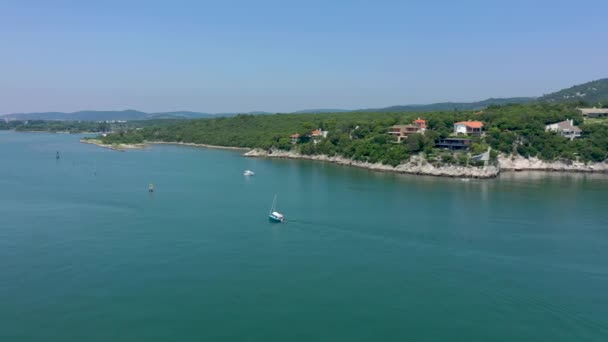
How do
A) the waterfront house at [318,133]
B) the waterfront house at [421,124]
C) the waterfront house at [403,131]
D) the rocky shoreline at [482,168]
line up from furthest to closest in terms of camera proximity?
the waterfront house at [318,133] → the waterfront house at [421,124] → the waterfront house at [403,131] → the rocky shoreline at [482,168]

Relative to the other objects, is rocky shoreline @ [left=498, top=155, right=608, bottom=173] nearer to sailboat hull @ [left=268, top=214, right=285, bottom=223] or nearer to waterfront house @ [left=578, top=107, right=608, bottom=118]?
waterfront house @ [left=578, top=107, right=608, bottom=118]

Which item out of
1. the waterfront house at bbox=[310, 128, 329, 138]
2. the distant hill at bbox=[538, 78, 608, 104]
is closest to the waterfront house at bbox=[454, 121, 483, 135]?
the waterfront house at bbox=[310, 128, 329, 138]

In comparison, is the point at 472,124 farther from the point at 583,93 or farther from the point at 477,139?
the point at 583,93

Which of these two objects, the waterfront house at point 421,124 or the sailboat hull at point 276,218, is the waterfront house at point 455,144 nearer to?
the waterfront house at point 421,124

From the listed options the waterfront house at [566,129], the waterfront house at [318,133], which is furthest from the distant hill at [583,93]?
the waterfront house at [318,133]

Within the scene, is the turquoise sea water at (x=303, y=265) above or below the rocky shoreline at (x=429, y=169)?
below

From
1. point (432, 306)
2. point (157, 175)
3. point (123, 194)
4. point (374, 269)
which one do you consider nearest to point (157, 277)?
point (374, 269)
